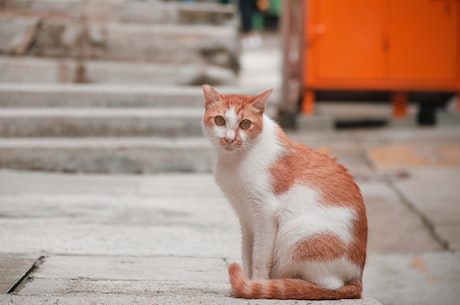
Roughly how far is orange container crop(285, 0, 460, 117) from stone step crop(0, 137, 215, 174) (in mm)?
1827

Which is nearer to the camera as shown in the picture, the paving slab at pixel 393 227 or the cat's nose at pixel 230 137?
the cat's nose at pixel 230 137

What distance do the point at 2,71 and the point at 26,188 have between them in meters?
2.55

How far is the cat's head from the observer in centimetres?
307

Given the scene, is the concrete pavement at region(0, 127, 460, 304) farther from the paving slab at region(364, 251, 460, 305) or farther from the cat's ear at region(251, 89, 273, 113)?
the cat's ear at region(251, 89, 273, 113)

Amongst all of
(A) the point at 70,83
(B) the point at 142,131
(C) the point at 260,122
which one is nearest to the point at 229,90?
(B) the point at 142,131

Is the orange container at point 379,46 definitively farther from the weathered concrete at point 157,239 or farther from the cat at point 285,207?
the cat at point 285,207

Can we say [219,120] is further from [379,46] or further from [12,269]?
[379,46]

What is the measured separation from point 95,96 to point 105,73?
632 mm

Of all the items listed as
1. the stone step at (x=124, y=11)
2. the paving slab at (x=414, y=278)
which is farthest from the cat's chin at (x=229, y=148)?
the stone step at (x=124, y=11)

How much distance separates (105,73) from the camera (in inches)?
319

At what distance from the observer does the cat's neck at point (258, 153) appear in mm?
3135

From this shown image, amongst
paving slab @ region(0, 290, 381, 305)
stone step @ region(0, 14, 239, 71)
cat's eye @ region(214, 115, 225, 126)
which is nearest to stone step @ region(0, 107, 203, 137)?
stone step @ region(0, 14, 239, 71)

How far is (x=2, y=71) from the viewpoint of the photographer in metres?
7.95

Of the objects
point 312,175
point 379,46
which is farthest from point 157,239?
point 379,46
